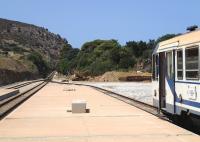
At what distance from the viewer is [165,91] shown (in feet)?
62.4

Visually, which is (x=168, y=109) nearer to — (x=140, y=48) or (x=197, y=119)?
(x=197, y=119)

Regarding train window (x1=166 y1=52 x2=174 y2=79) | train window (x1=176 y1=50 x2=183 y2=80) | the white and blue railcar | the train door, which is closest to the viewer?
the white and blue railcar

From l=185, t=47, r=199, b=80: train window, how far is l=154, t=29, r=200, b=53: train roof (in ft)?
0.72

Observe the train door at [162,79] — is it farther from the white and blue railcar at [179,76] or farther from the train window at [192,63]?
the train window at [192,63]

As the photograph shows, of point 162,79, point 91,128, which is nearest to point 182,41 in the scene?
point 162,79

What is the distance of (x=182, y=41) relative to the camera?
653 inches

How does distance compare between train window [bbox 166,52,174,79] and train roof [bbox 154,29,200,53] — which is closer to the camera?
train roof [bbox 154,29,200,53]

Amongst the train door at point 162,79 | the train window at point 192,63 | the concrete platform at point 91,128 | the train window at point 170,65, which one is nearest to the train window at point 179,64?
the train window at point 192,63

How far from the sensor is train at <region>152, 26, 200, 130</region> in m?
15.1

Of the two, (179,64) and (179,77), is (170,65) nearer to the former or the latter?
(179,64)

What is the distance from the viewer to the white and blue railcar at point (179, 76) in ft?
49.3

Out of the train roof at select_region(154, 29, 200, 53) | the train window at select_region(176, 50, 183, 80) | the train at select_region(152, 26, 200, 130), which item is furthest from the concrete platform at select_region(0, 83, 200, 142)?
the train roof at select_region(154, 29, 200, 53)

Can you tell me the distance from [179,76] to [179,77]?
3 cm

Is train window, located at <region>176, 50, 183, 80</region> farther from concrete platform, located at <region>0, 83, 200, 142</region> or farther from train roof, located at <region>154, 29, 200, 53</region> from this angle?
Result: concrete platform, located at <region>0, 83, 200, 142</region>
